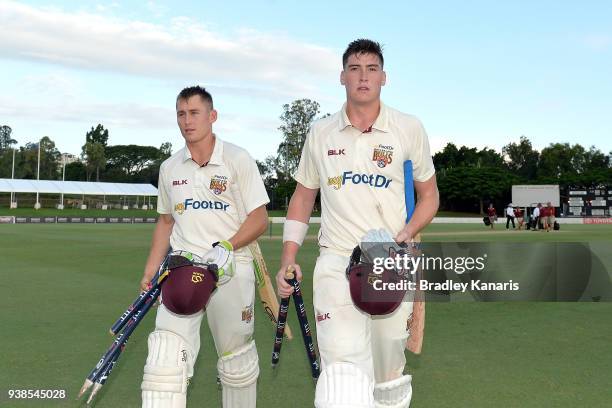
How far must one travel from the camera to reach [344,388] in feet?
9.96

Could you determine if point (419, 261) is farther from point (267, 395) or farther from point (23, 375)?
point (23, 375)

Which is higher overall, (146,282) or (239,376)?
(146,282)

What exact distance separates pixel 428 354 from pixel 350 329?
11.5ft

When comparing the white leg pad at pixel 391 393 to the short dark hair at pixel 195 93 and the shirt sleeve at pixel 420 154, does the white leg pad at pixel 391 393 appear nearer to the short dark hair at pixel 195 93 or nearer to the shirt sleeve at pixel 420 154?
the shirt sleeve at pixel 420 154

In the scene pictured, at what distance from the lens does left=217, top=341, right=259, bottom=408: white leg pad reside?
4137 millimetres

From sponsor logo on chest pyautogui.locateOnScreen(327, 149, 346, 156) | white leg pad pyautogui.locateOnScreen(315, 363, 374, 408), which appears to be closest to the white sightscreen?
sponsor logo on chest pyautogui.locateOnScreen(327, 149, 346, 156)

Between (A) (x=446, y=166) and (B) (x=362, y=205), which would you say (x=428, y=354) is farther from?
(A) (x=446, y=166)

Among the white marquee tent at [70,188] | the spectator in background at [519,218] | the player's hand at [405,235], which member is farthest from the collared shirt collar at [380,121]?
the white marquee tent at [70,188]

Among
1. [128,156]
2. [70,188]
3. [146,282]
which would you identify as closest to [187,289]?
[146,282]

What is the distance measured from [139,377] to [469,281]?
8.47 m

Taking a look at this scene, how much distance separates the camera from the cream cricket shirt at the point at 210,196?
4.18 meters

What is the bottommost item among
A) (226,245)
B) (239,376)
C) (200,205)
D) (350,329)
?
(239,376)

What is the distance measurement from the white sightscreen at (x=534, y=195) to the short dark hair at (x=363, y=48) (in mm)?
63058

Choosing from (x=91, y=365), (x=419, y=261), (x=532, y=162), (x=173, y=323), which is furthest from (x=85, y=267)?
(x=532, y=162)
